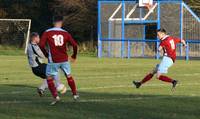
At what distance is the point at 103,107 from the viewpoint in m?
12.8

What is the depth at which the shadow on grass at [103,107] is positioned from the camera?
451 inches

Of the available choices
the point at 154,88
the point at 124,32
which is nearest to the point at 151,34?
the point at 124,32

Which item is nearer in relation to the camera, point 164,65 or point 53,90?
point 53,90

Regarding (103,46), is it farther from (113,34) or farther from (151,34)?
(151,34)

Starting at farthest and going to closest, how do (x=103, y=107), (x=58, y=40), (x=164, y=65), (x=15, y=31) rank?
(x=15, y=31) < (x=164, y=65) < (x=58, y=40) < (x=103, y=107)

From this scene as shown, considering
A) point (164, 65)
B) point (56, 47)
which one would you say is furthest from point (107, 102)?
point (164, 65)

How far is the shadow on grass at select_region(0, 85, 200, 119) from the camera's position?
451 inches

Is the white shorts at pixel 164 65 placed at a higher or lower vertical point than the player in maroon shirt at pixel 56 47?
lower

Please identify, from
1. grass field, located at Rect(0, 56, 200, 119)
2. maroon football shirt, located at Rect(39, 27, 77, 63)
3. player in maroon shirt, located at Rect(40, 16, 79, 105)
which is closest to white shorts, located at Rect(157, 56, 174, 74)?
grass field, located at Rect(0, 56, 200, 119)

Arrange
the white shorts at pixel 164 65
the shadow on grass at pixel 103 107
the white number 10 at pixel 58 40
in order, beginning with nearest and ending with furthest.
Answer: the shadow on grass at pixel 103 107 < the white number 10 at pixel 58 40 < the white shorts at pixel 164 65

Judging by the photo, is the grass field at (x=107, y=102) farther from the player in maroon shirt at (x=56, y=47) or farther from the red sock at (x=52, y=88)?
the player in maroon shirt at (x=56, y=47)

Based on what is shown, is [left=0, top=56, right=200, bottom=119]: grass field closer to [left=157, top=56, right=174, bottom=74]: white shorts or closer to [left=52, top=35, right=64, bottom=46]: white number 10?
[left=157, top=56, right=174, bottom=74]: white shorts

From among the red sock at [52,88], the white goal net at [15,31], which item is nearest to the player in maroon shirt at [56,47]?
the red sock at [52,88]

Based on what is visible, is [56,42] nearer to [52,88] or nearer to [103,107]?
[52,88]
